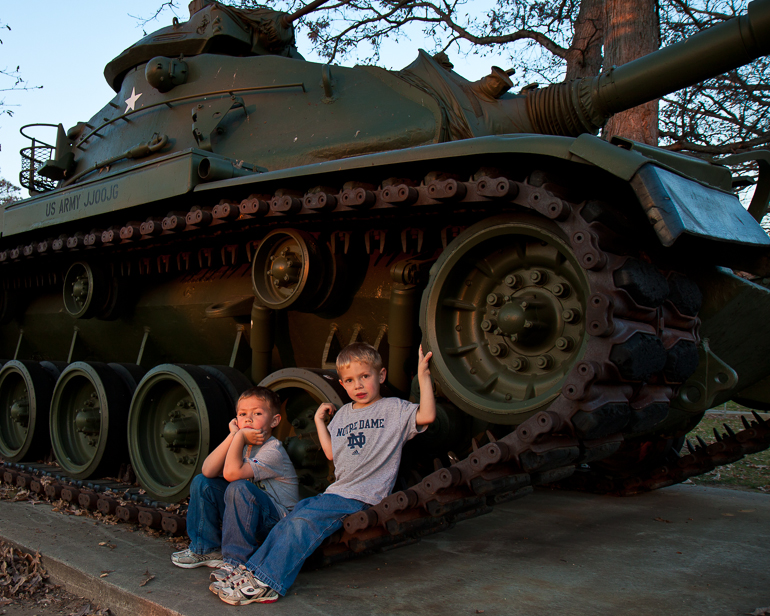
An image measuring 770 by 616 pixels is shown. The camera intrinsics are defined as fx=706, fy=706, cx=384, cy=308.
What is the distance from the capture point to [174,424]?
190 inches

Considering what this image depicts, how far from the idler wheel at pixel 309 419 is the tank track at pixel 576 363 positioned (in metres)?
0.72

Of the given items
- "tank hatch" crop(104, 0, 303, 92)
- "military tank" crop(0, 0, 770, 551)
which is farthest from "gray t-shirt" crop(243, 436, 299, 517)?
"tank hatch" crop(104, 0, 303, 92)

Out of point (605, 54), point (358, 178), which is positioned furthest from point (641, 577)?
point (605, 54)

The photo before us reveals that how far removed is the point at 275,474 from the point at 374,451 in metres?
0.57

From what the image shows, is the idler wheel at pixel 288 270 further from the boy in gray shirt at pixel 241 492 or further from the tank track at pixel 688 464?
the tank track at pixel 688 464

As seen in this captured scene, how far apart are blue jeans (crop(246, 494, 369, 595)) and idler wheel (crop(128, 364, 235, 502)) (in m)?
1.53

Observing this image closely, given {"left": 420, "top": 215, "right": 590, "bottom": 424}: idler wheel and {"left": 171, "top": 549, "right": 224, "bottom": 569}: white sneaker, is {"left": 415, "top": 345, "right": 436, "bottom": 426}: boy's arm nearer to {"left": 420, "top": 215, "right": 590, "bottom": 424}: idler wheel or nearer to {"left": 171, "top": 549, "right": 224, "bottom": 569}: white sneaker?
{"left": 420, "top": 215, "right": 590, "bottom": 424}: idler wheel

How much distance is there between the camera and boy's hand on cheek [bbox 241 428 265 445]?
361 cm

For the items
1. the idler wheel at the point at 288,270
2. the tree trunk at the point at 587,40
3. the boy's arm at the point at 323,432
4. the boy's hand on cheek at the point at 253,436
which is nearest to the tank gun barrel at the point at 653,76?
the idler wheel at the point at 288,270

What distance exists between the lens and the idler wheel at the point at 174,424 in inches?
185

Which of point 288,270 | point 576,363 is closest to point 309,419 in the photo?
point 288,270

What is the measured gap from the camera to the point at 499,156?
3.46 metres

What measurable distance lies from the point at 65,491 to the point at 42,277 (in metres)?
2.86

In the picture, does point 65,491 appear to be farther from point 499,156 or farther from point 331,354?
point 499,156
